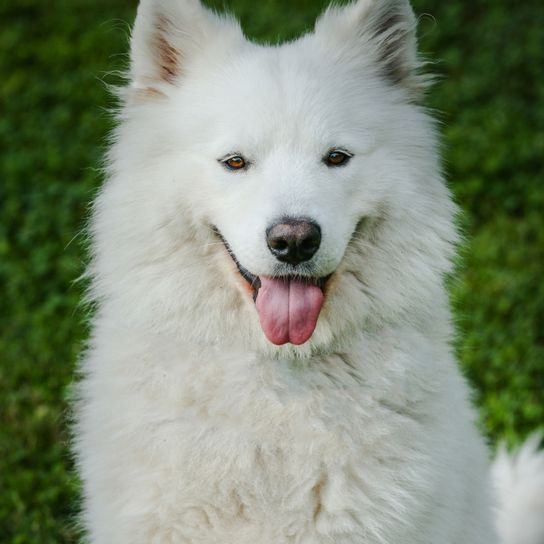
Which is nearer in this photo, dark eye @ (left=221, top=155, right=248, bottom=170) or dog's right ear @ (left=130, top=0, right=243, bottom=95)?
dark eye @ (left=221, top=155, right=248, bottom=170)

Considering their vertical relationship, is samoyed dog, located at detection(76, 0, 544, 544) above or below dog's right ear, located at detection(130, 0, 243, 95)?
below

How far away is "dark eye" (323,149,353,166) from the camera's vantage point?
352cm

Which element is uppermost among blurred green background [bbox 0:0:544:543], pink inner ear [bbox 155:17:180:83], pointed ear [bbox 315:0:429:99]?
pointed ear [bbox 315:0:429:99]

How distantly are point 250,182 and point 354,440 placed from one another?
1.08 m

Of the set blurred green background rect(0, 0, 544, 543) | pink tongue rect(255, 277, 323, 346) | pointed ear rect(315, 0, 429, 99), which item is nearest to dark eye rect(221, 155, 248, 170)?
pink tongue rect(255, 277, 323, 346)

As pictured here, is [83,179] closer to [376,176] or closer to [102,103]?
[102,103]

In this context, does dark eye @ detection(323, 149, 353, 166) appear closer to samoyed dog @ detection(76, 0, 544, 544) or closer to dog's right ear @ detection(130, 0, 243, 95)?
samoyed dog @ detection(76, 0, 544, 544)

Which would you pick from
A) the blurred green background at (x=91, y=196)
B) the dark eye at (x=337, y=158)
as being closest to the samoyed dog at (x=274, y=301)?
the dark eye at (x=337, y=158)

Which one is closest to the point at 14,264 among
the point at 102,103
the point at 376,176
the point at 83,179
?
the point at 83,179

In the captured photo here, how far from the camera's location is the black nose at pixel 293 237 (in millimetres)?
3248

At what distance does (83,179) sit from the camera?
341 inches

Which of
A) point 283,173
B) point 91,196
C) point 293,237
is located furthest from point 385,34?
point 91,196

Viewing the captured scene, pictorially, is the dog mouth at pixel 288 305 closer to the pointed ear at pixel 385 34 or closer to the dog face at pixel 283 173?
the dog face at pixel 283 173

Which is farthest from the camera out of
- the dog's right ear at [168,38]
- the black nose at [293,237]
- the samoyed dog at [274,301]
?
the dog's right ear at [168,38]
